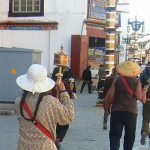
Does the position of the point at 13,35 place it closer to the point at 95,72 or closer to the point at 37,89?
the point at 95,72

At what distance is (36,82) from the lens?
4793 mm

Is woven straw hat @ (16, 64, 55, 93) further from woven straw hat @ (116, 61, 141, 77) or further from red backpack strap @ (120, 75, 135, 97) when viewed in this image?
woven straw hat @ (116, 61, 141, 77)

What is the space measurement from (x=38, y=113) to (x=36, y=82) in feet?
0.92

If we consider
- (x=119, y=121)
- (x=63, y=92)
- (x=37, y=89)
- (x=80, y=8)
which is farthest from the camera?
(x=80, y=8)

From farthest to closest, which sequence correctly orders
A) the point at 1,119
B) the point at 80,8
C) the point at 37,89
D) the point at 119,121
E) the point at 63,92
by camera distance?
1. the point at 80,8
2. the point at 1,119
3. the point at 119,121
4. the point at 63,92
5. the point at 37,89

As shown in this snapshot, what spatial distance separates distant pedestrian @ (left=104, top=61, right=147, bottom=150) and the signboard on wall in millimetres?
22722

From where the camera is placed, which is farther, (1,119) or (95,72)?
(95,72)

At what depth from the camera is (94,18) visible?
31.2m

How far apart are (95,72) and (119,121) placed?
2321cm

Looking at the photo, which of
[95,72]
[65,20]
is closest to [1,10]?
[65,20]

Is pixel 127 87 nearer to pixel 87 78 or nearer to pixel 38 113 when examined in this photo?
pixel 38 113

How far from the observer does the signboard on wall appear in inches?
1212

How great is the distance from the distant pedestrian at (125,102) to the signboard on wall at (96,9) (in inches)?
895

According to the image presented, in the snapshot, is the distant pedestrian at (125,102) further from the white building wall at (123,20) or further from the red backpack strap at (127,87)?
the white building wall at (123,20)
